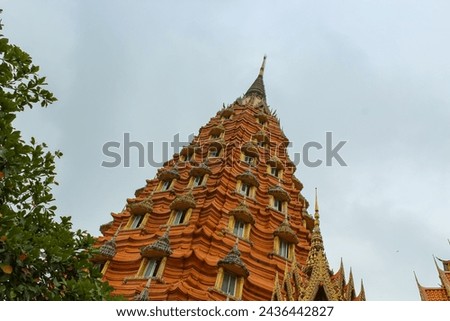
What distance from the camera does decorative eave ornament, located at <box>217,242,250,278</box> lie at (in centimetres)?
1728

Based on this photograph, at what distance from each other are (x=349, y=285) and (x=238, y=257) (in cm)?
519

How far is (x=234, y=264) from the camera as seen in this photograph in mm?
17281

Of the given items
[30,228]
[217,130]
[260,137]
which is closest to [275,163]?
[260,137]

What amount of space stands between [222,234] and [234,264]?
2785 millimetres

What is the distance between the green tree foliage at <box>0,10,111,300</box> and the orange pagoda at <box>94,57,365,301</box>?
22.6ft

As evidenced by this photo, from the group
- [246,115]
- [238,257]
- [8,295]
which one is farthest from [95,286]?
[246,115]

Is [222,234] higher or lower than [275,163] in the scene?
lower

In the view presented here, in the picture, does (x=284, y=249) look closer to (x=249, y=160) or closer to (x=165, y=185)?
(x=165, y=185)

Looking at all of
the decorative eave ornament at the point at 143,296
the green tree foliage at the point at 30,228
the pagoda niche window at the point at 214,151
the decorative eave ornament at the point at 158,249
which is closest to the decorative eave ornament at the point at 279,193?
the pagoda niche window at the point at 214,151

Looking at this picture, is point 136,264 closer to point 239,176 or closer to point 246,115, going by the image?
point 239,176

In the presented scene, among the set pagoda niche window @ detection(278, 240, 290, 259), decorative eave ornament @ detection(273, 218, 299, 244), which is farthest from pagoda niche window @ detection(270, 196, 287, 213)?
pagoda niche window @ detection(278, 240, 290, 259)

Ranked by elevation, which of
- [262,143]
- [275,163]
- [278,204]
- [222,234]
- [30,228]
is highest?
[262,143]

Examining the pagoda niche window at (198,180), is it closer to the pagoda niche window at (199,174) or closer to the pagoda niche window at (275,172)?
the pagoda niche window at (199,174)
